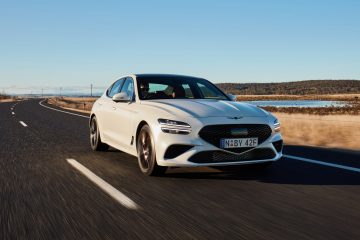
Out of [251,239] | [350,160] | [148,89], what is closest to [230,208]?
[251,239]

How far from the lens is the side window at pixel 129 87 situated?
818cm

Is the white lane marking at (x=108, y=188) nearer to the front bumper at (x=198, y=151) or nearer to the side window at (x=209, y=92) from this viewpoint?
the front bumper at (x=198, y=151)

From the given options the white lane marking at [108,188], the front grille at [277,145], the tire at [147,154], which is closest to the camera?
the white lane marking at [108,188]

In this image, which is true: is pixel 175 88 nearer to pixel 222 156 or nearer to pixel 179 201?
pixel 222 156

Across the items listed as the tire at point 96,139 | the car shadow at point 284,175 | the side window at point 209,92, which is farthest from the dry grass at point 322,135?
the tire at point 96,139

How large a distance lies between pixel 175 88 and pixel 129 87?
0.85 meters

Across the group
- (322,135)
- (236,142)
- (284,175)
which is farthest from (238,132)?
(322,135)

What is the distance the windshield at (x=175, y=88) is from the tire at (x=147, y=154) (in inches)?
37.8

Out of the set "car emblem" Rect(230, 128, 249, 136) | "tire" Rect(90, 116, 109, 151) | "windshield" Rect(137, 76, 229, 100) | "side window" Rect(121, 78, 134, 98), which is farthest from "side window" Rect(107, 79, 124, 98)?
"car emblem" Rect(230, 128, 249, 136)

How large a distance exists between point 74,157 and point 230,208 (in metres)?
4.65

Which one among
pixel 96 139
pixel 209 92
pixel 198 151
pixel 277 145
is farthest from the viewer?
pixel 96 139

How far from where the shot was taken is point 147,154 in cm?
688

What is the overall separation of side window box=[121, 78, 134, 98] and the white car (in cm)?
19

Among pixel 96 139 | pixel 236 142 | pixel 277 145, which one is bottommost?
pixel 96 139
